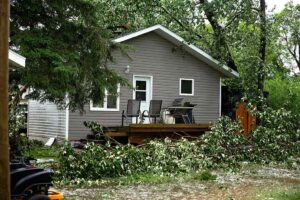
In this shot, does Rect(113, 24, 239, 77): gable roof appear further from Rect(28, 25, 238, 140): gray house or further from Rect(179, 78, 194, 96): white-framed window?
Rect(179, 78, 194, 96): white-framed window

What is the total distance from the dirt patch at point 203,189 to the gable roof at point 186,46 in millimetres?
8184

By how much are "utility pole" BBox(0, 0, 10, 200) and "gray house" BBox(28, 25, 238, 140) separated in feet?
40.0

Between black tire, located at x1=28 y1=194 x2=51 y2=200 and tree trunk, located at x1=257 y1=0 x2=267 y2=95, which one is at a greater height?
tree trunk, located at x1=257 y1=0 x2=267 y2=95

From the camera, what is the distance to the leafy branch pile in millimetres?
8578

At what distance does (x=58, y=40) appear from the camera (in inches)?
380

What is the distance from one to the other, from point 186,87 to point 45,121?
18.7ft

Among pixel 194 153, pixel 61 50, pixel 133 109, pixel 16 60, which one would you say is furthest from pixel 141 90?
pixel 16 60

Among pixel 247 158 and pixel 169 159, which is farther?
pixel 247 158

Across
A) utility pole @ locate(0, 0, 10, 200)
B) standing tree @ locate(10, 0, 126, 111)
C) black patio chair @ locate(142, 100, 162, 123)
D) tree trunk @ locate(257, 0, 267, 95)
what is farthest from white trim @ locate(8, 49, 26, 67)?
tree trunk @ locate(257, 0, 267, 95)

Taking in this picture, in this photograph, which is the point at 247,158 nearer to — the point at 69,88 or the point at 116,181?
the point at 116,181

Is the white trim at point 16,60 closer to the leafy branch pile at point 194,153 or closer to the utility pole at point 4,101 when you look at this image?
the leafy branch pile at point 194,153

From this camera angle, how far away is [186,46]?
1786 centimetres

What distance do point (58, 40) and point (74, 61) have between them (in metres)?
0.58

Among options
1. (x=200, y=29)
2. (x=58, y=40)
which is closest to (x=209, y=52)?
(x=200, y=29)
